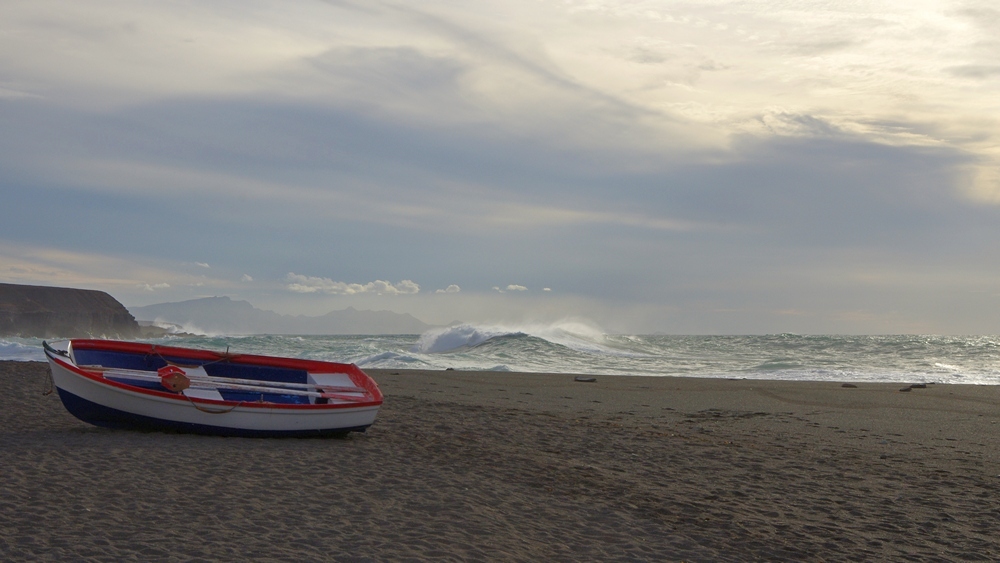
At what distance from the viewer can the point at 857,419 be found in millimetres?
14164

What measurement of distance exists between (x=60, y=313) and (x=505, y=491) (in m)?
82.5

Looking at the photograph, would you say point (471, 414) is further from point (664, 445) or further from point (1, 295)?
point (1, 295)

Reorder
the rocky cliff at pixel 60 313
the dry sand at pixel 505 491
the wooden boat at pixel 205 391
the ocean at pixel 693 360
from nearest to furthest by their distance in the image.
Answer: the dry sand at pixel 505 491 → the wooden boat at pixel 205 391 → the ocean at pixel 693 360 → the rocky cliff at pixel 60 313

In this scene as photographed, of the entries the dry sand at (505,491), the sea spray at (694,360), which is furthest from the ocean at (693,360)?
the dry sand at (505,491)

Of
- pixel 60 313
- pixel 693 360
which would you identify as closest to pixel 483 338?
pixel 693 360

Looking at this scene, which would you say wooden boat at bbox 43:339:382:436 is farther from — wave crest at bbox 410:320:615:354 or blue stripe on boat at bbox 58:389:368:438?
wave crest at bbox 410:320:615:354

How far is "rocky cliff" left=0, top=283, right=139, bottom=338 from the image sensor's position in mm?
72312

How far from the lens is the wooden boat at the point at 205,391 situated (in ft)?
31.7

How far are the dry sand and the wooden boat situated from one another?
254 mm

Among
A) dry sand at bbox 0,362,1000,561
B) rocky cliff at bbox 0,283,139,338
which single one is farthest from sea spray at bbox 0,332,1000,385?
rocky cliff at bbox 0,283,139,338

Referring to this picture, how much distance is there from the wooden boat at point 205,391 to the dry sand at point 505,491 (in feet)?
0.83

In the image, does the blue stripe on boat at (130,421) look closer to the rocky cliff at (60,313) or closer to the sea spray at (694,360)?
the sea spray at (694,360)

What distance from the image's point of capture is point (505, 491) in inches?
292

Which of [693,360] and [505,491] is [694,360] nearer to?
[693,360]
